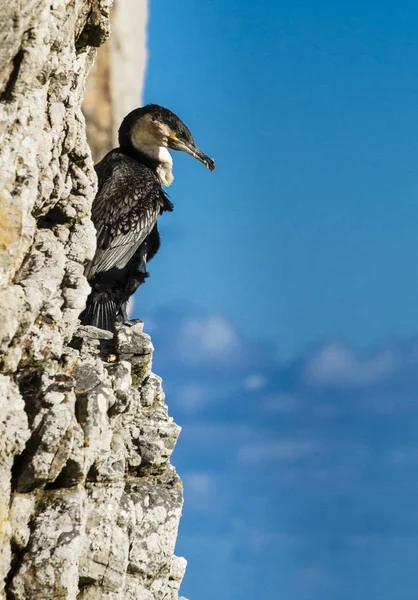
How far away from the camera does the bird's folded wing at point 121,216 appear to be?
1353cm

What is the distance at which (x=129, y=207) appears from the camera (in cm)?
1375

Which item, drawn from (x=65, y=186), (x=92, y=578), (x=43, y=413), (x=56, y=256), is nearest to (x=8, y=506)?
(x=43, y=413)

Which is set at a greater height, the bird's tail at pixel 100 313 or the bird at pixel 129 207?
the bird at pixel 129 207

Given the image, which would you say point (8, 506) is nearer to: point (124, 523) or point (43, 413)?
point (43, 413)

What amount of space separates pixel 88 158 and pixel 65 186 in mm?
597

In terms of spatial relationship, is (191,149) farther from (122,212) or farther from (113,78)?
(113,78)

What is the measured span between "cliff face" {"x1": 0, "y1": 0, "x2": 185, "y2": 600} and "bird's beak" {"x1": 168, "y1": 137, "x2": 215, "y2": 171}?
2652 mm

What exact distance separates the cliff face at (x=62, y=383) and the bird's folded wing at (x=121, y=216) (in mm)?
1530

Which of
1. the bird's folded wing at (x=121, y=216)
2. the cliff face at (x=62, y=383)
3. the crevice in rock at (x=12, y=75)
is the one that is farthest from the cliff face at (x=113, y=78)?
the crevice in rock at (x=12, y=75)

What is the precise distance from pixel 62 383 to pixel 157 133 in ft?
19.2

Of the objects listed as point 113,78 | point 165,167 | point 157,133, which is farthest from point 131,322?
point 113,78

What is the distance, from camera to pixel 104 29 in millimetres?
11656

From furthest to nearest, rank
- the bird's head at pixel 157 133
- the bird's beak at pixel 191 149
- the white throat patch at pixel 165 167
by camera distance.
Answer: the white throat patch at pixel 165 167 < the bird's beak at pixel 191 149 < the bird's head at pixel 157 133

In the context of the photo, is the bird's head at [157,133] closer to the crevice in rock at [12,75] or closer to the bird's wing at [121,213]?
the bird's wing at [121,213]
